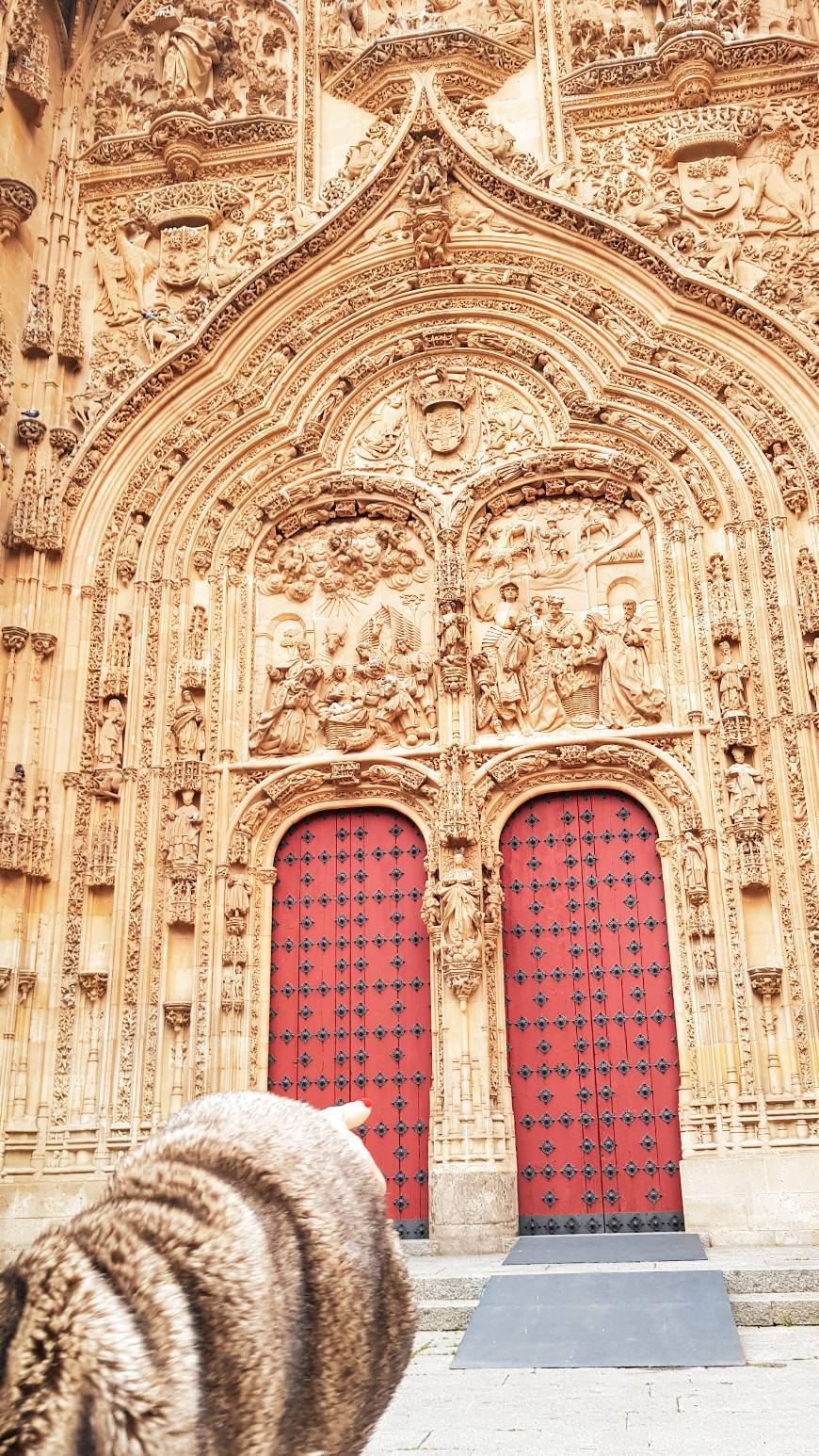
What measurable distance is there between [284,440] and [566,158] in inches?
183

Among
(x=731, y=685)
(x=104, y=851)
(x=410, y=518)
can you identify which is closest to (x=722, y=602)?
(x=731, y=685)

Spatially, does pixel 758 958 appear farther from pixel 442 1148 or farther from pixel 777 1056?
pixel 442 1148

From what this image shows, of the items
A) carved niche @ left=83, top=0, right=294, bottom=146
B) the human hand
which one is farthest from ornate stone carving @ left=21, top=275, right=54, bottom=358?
the human hand

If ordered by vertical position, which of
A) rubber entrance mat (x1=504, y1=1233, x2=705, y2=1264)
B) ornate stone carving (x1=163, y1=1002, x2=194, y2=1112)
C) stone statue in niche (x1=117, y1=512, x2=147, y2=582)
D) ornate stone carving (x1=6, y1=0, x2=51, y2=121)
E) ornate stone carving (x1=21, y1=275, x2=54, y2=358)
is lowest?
rubber entrance mat (x1=504, y1=1233, x2=705, y2=1264)

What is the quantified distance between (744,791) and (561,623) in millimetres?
2788

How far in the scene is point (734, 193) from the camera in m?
13.6

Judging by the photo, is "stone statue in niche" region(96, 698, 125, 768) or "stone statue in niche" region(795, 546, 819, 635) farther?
"stone statue in niche" region(96, 698, 125, 768)

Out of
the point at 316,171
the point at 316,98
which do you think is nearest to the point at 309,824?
the point at 316,171

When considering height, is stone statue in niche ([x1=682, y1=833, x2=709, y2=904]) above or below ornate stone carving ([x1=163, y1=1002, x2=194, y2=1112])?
above

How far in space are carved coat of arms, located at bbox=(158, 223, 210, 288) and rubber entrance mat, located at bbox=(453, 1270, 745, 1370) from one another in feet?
37.5

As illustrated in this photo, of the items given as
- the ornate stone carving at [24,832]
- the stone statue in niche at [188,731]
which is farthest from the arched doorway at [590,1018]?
the ornate stone carving at [24,832]

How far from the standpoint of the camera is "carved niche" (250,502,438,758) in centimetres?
1291

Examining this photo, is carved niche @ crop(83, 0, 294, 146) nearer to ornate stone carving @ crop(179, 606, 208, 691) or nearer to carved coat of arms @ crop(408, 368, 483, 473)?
carved coat of arms @ crop(408, 368, 483, 473)

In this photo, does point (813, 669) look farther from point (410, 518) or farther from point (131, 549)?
point (131, 549)
